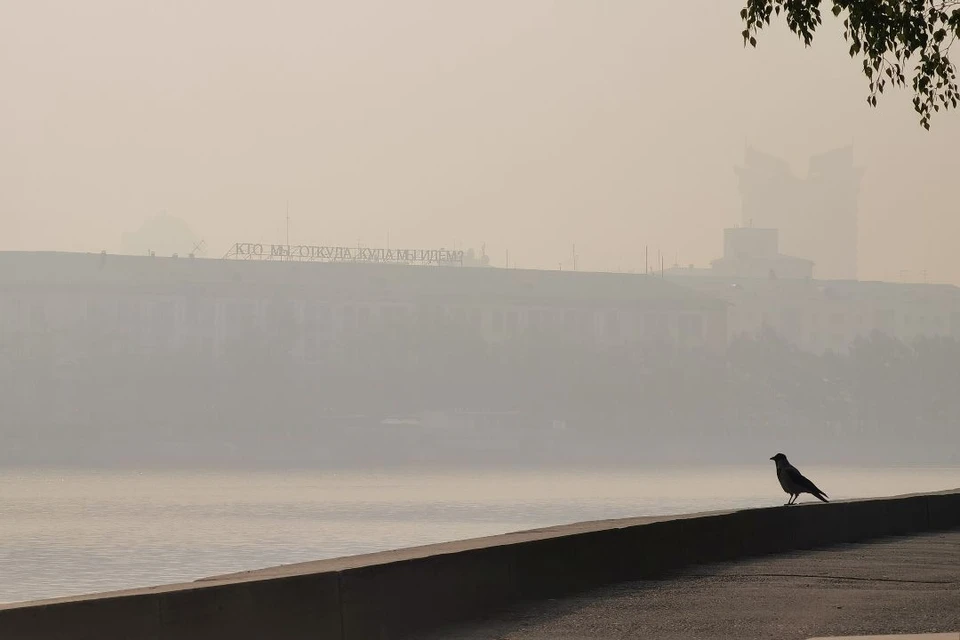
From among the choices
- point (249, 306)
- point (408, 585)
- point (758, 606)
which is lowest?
point (758, 606)

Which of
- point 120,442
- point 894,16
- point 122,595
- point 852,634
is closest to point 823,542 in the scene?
point 894,16

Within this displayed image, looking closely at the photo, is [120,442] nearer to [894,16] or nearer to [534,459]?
[534,459]

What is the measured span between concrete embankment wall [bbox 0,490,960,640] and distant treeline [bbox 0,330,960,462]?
161 metres

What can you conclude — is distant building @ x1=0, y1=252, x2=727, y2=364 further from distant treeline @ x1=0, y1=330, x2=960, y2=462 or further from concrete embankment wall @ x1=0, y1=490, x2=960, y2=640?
concrete embankment wall @ x1=0, y1=490, x2=960, y2=640

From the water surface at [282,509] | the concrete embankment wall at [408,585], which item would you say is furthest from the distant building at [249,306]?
the concrete embankment wall at [408,585]

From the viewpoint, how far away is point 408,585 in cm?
1188

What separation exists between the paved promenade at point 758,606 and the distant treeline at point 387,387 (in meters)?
162

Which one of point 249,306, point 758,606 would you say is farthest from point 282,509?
point 249,306

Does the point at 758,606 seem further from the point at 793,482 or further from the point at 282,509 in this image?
the point at 282,509

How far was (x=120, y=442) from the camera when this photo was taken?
6821 inches

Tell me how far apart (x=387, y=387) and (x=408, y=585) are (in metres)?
173

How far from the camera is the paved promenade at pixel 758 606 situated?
1178 cm

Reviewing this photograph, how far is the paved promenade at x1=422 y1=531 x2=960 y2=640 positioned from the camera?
1178 cm

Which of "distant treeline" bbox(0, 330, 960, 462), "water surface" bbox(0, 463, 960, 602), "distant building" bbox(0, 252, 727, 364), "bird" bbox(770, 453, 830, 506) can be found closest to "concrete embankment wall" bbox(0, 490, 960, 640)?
"bird" bbox(770, 453, 830, 506)
